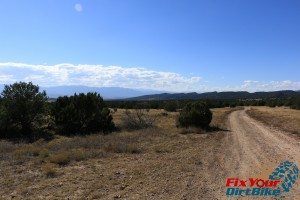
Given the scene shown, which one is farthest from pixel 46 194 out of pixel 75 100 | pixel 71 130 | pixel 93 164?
pixel 75 100

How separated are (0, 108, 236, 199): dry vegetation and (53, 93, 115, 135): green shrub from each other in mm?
9758

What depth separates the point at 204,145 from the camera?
64.9ft

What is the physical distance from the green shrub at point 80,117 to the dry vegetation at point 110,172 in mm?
9758

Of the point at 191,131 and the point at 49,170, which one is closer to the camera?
the point at 49,170

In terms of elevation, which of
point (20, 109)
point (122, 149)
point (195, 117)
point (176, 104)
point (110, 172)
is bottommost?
point (110, 172)

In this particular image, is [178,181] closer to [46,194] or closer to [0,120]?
[46,194]

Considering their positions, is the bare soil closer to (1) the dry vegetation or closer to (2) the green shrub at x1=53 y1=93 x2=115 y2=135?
(1) the dry vegetation

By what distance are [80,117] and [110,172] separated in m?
18.1

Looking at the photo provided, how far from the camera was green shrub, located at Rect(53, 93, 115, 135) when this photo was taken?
29.9 meters

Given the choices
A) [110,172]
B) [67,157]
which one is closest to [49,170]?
[110,172]

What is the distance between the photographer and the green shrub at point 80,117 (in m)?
29.9

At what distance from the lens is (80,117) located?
3044cm

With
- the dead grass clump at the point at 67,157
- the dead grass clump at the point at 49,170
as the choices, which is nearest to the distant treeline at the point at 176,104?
the dead grass clump at the point at 67,157

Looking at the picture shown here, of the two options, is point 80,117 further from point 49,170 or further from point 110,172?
point 110,172
